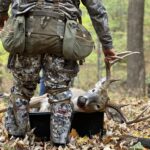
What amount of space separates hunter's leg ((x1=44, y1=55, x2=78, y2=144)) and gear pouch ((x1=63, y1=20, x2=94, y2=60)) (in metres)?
0.18

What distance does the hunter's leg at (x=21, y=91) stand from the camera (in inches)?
209

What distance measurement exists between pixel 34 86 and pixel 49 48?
1.86ft

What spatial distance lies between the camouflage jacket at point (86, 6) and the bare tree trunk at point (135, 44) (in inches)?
340

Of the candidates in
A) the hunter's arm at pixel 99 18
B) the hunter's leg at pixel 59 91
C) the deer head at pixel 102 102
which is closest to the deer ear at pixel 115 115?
the deer head at pixel 102 102

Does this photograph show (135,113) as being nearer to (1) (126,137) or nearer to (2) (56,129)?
(1) (126,137)

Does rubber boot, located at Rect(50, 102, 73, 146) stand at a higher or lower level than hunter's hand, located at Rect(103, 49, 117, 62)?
lower

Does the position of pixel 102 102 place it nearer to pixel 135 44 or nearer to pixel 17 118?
pixel 17 118

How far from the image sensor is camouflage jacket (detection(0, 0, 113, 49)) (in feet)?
16.8

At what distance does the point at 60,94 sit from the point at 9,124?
0.72 meters

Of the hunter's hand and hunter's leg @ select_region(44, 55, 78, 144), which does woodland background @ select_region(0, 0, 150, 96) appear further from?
hunter's leg @ select_region(44, 55, 78, 144)

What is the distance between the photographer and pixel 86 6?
5355 millimetres

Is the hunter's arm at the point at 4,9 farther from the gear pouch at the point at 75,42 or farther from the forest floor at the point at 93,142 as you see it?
the forest floor at the point at 93,142

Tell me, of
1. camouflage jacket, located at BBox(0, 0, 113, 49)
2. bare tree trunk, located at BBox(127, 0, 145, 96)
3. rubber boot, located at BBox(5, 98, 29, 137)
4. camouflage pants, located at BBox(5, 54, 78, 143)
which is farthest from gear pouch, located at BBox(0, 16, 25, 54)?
bare tree trunk, located at BBox(127, 0, 145, 96)

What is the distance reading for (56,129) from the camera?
5.48 meters
